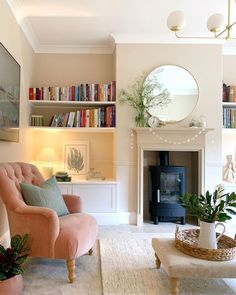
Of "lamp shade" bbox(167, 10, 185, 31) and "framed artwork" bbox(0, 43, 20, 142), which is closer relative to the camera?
"lamp shade" bbox(167, 10, 185, 31)

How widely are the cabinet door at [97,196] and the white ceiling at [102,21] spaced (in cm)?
215

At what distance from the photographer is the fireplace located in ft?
13.6

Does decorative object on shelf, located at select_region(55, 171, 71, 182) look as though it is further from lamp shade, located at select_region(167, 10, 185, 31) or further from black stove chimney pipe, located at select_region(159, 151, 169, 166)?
lamp shade, located at select_region(167, 10, 185, 31)

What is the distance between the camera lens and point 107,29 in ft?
13.0

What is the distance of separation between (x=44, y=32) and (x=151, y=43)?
155 cm

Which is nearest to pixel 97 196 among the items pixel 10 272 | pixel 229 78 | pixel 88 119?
pixel 88 119

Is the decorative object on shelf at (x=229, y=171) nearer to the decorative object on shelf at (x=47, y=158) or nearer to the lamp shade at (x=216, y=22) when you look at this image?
the lamp shade at (x=216, y=22)

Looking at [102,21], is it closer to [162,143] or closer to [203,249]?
[162,143]

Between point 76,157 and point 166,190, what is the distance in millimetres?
1477

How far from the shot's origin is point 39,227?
7.61 feet

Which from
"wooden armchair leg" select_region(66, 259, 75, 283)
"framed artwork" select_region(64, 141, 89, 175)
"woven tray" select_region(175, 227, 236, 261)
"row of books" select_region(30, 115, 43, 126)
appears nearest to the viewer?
"woven tray" select_region(175, 227, 236, 261)

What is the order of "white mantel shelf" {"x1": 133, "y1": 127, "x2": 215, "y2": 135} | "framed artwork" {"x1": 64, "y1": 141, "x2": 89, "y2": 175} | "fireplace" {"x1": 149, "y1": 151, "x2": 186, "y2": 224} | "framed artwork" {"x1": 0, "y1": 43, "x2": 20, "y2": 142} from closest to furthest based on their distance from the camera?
"framed artwork" {"x1": 0, "y1": 43, "x2": 20, "y2": 142}, "white mantel shelf" {"x1": 133, "y1": 127, "x2": 215, "y2": 135}, "fireplace" {"x1": 149, "y1": 151, "x2": 186, "y2": 224}, "framed artwork" {"x1": 64, "y1": 141, "x2": 89, "y2": 175}

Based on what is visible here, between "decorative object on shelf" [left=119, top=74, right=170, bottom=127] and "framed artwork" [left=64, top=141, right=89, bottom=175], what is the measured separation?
972mm

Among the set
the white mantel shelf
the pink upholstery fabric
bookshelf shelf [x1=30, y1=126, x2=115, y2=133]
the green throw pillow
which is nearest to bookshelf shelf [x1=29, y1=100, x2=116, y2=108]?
bookshelf shelf [x1=30, y1=126, x2=115, y2=133]
